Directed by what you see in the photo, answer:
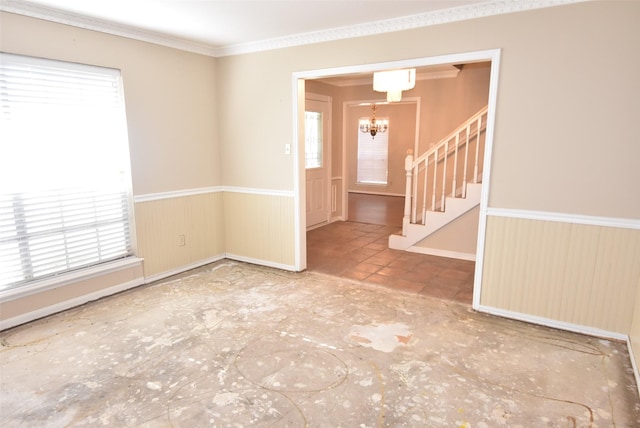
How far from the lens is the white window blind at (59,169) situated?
308 centimetres

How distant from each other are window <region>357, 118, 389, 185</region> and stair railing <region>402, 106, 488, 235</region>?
486cm

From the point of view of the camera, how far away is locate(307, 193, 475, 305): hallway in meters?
4.11

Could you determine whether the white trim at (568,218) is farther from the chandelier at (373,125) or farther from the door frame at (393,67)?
the chandelier at (373,125)

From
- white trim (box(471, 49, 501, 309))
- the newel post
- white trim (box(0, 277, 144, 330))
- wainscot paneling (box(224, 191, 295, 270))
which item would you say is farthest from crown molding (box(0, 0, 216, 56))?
white trim (box(471, 49, 501, 309))

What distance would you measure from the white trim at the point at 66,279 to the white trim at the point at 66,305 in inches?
6.7

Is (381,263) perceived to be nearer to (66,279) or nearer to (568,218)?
(568,218)

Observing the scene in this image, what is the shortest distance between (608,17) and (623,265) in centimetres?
179

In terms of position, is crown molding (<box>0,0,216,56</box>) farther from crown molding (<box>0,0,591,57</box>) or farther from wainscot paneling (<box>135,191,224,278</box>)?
wainscot paneling (<box>135,191,224,278</box>)

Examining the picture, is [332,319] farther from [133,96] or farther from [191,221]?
[133,96]

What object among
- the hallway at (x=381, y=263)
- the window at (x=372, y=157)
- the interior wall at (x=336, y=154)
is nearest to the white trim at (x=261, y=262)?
the hallway at (x=381, y=263)

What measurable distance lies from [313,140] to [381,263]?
274 cm

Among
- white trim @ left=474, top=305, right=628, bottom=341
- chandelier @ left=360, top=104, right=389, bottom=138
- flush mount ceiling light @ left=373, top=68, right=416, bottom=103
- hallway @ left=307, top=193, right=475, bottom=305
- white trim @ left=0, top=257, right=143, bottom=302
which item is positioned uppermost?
flush mount ceiling light @ left=373, top=68, right=416, bottom=103

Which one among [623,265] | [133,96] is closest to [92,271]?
[133,96]

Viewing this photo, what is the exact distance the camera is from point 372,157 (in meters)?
10.9
